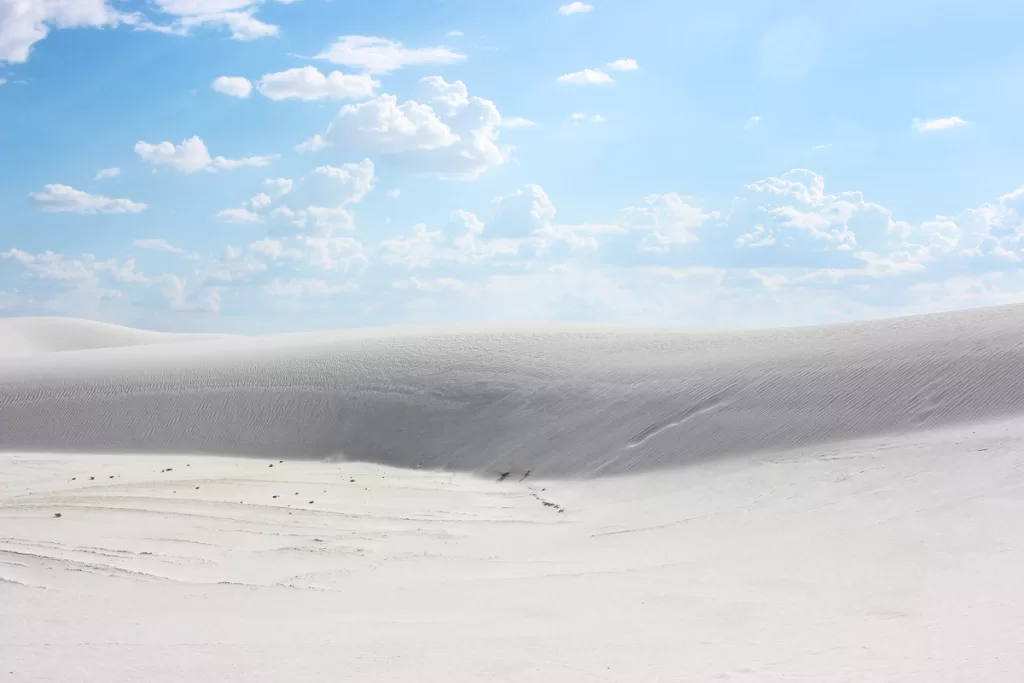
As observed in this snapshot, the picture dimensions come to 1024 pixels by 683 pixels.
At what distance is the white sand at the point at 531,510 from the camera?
670 centimetres

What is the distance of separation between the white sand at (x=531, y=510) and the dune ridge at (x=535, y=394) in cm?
7

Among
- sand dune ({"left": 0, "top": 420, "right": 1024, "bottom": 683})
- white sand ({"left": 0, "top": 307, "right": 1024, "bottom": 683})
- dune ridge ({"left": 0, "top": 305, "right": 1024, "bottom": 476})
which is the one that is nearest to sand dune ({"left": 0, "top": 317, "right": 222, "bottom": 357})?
dune ridge ({"left": 0, "top": 305, "right": 1024, "bottom": 476})

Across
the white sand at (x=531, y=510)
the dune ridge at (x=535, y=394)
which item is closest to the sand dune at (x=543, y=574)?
the white sand at (x=531, y=510)

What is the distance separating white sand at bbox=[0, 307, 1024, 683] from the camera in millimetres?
6703

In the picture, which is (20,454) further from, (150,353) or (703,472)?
(703,472)

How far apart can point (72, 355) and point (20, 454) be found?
29.1ft

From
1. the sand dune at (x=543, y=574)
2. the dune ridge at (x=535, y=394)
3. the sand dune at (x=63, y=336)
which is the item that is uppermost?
the sand dune at (x=63, y=336)

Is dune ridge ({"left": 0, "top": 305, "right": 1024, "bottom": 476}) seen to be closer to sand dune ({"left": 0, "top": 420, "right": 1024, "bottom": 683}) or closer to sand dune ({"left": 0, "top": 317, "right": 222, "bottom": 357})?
sand dune ({"left": 0, "top": 420, "right": 1024, "bottom": 683})

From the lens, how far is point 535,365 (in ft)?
67.4

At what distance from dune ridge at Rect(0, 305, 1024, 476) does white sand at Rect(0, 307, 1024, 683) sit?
7cm

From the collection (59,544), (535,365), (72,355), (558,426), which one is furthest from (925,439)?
(72,355)

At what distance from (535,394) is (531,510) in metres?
5.57

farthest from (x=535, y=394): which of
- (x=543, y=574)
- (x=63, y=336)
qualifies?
(x=63, y=336)

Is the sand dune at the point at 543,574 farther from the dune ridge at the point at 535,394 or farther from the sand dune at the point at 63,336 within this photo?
the sand dune at the point at 63,336
